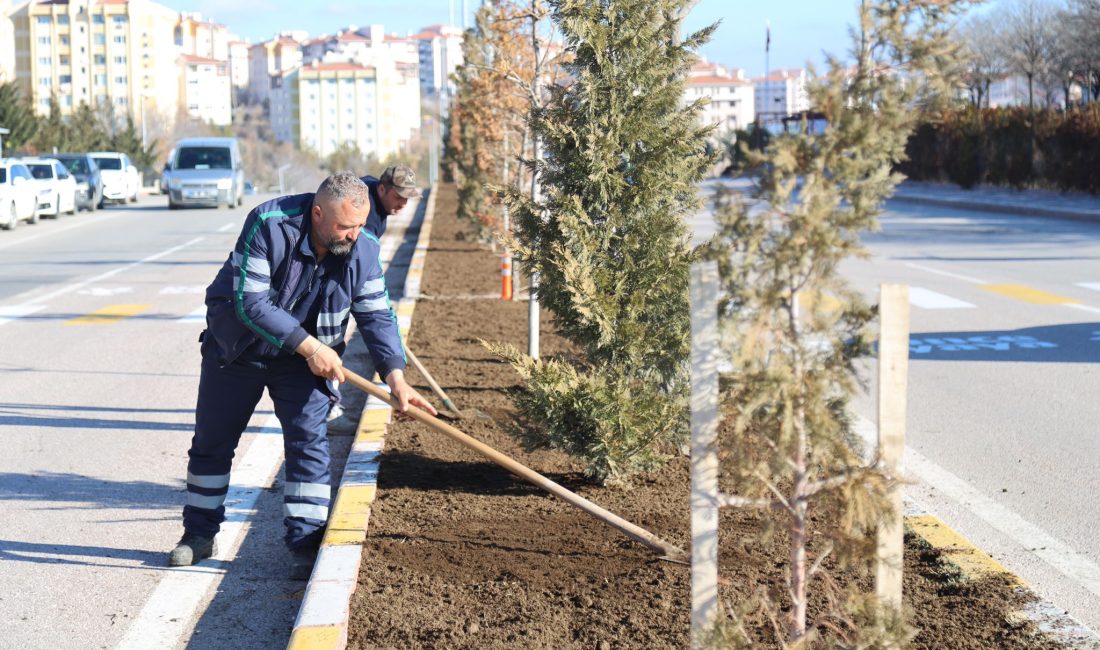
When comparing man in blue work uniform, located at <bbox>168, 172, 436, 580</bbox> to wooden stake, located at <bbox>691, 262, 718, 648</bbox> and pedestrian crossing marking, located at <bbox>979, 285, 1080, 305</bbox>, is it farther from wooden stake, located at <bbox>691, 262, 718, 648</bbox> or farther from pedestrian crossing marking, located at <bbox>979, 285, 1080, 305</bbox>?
pedestrian crossing marking, located at <bbox>979, 285, 1080, 305</bbox>

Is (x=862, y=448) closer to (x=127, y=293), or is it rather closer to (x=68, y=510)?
(x=68, y=510)

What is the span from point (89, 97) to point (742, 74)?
79817 millimetres

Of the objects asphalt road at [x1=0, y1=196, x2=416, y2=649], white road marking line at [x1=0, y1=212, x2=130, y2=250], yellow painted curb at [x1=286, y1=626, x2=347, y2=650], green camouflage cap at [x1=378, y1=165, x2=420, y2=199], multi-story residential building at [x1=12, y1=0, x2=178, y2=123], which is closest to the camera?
yellow painted curb at [x1=286, y1=626, x2=347, y2=650]

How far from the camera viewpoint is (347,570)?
4.50 metres

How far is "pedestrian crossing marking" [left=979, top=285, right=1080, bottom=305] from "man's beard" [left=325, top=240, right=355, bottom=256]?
34.0 feet

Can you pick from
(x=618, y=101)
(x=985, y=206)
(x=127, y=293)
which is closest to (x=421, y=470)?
(x=618, y=101)

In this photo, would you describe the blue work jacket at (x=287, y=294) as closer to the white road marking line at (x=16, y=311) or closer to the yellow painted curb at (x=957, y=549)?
the yellow painted curb at (x=957, y=549)

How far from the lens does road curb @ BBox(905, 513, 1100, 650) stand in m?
3.86

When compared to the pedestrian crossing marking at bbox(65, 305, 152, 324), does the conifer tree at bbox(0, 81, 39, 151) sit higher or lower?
higher

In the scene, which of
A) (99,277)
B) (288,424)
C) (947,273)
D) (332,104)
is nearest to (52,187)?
(99,277)

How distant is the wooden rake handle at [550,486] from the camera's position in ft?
14.4

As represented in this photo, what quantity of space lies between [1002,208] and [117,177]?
26720mm

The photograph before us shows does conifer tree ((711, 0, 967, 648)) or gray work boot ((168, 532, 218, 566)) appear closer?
conifer tree ((711, 0, 967, 648))

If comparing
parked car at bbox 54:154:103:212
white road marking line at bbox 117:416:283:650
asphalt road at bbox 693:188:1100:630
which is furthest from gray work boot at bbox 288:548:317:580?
parked car at bbox 54:154:103:212
